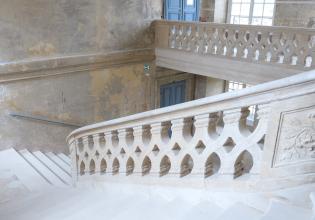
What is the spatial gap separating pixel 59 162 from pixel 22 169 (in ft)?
2.95

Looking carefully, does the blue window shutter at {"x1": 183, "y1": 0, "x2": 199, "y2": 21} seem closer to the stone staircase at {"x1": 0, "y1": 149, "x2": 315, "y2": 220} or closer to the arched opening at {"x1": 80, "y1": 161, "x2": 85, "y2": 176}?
the stone staircase at {"x1": 0, "y1": 149, "x2": 315, "y2": 220}

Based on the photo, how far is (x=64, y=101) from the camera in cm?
728

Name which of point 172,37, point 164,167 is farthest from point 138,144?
point 172,37

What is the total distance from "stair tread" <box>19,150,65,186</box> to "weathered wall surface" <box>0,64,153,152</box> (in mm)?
344

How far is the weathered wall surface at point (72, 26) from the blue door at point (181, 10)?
35 centimetres

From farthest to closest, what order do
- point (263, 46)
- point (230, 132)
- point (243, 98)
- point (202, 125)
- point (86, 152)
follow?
point (263, 46) → point (86, 152) → point (202, 125) → point (230, 132) → point (243, 98)

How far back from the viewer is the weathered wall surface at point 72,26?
20.1 ft

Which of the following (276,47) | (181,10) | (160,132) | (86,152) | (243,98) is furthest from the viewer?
(181,10)

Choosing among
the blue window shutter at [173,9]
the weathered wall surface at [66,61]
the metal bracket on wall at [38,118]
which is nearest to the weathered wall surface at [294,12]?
the blue window shutter at [173,9]

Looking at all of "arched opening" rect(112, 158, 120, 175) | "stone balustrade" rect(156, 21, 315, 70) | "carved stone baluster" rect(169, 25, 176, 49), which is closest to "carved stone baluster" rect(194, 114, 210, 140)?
"arched opening" rect(112, 158, 120, 175)

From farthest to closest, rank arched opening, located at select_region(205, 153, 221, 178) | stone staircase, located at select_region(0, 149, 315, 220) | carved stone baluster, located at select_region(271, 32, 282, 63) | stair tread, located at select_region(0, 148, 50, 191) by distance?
carved stone baluster, located at select_region(271, 32, 282, 63) → stair tread, located at select_region(0, 148, 50, 191) → arched opening, located at select_region(205, 153, 221, 178) → stone staircase, located at select_region(0, 149, 315, 220)

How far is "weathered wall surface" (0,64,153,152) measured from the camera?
21.5ft

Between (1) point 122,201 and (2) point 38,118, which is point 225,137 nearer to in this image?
(1) point 122,201

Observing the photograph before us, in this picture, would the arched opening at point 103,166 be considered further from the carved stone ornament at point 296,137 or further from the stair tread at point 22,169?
the carved stone ornament at point 296,137
